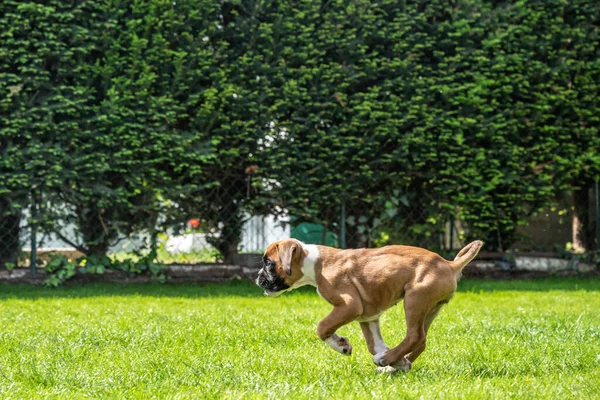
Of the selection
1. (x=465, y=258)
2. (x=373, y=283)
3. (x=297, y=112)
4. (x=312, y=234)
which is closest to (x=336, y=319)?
(x=373, y=283)

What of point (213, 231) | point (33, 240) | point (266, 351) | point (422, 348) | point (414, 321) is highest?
point (213, 231)

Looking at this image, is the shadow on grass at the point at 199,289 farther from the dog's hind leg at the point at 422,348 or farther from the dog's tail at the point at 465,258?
the dog's tail at the point at 465,258

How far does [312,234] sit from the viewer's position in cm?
1023

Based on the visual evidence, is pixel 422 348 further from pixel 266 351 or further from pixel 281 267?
pixel 266 351

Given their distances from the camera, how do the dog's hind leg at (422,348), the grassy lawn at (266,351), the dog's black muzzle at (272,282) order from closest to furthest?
1. the grassy lawn at (266,351)
2. the dog's hind leg at (422,348)
3. the dog's black muzzle at (272,282)

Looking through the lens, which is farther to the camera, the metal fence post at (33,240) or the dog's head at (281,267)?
the metal fence post at (33,240)

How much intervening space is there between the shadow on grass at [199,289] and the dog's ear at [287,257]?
13.7 feet

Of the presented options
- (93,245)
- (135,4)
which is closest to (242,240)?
(93,245)

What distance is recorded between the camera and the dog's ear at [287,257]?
14.4 feet

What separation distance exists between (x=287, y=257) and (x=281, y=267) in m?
0.09

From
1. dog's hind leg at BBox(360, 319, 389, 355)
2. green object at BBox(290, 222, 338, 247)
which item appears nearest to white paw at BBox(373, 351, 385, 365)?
dog's hind leg at BBox(360, 319, 389, 355)

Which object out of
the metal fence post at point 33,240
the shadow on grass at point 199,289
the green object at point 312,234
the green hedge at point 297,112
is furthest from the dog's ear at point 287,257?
the green object at point 312,234

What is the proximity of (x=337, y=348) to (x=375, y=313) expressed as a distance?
277 millimetres

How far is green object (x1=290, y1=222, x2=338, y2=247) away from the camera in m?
10.0
